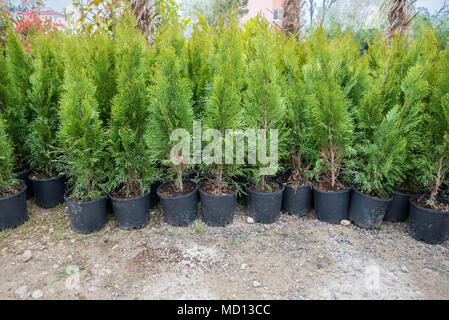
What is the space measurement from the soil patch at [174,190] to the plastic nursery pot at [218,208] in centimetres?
16

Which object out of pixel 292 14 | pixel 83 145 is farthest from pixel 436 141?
pixel 292 14

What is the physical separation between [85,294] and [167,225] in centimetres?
121

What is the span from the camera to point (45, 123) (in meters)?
3.78

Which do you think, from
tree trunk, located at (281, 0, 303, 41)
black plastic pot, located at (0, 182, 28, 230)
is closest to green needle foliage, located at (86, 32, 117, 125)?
black plastic pot, located at (0, 182, 28, 230)

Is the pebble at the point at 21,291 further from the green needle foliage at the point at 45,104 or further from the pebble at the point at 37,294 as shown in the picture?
the green needle foliage at the point at 45,104

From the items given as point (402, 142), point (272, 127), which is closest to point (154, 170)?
point (272, 127)

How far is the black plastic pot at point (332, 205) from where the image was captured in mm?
3648

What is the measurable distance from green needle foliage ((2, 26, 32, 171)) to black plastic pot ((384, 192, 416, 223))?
4726 mm

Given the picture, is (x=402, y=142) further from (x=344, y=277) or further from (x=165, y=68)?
(x=165, y=68)

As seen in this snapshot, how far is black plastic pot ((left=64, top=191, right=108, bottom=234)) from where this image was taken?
3389mm

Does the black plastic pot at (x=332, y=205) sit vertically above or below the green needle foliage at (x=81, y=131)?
below

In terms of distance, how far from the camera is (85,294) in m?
2.61

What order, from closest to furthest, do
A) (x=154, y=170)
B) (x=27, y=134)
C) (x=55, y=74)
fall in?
(x=154, y=170) → (x=55, y=74) → (x=27, y=134)

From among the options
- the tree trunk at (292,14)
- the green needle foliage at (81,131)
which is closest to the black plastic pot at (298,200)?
the green needle foliage at (81,131)
